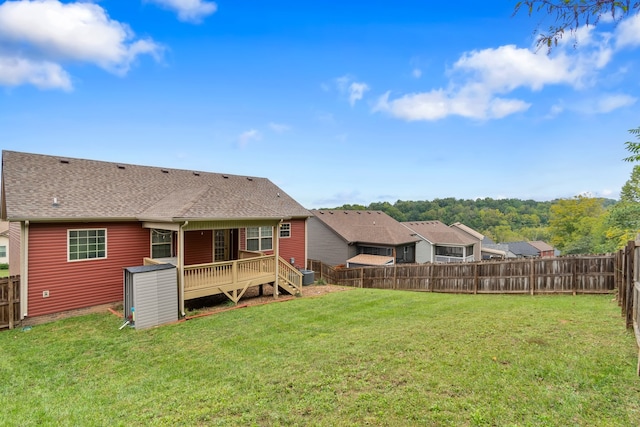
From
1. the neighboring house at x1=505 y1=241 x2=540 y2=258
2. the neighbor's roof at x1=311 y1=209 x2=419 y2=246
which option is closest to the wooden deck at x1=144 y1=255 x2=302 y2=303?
the neighbor's roof at x1=311 y1=209 x2=419 y2=246

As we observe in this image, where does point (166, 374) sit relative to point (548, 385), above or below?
below

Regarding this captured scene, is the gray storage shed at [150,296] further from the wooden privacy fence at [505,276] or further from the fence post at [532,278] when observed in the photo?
the fence post at [532,278]

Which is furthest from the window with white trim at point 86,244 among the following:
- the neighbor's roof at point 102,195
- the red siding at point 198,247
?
the red siding at point 198,247

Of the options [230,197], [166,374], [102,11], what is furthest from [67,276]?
[102,11]

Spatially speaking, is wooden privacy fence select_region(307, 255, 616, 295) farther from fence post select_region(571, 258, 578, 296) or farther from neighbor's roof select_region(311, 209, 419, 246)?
neighbor's roof select_region(311, 209, 419, 246)

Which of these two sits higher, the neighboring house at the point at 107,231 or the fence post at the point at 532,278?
the neighboring house at the point at 107,231

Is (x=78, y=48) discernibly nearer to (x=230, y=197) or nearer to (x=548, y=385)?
(x=230, y=197)

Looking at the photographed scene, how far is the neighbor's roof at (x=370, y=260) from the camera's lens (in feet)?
76.2

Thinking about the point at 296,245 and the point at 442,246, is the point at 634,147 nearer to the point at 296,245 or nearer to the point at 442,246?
the point at 296,245

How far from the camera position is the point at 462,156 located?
25312 mm

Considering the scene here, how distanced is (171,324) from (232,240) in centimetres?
608

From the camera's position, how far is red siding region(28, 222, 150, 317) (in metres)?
9.02

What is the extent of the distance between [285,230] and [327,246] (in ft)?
34.4

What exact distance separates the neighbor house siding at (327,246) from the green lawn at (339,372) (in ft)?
56.7
